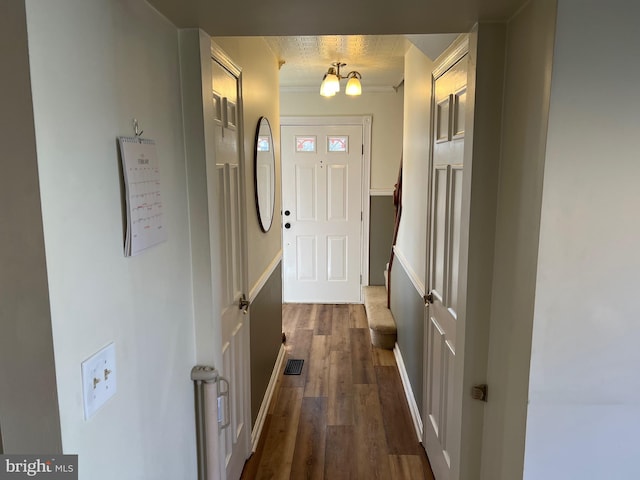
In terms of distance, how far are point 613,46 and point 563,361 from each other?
0.81 meters

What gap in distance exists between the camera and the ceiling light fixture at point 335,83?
342 centimetres

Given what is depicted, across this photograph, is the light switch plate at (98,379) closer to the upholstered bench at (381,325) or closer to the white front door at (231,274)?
the white front door at (231,274)

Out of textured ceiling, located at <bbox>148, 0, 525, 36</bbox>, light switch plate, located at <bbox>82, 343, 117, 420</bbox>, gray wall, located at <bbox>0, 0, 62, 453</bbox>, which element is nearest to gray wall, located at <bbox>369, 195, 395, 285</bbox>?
textured ceiling, located at <bbox>148, 0, 525, 36</bbox>

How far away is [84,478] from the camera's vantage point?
0.94 metres

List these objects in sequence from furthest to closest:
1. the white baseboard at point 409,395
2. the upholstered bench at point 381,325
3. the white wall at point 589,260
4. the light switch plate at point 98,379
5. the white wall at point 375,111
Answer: the white wall at point 375,111 → the upholstered bench at point 381,325 → the white baseboard at point 409,395 → the white wall at point 589,260 → the light switch plate at point 98,379

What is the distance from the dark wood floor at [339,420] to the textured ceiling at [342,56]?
2361 millimetres

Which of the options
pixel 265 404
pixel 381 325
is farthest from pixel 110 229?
pixel 381 325

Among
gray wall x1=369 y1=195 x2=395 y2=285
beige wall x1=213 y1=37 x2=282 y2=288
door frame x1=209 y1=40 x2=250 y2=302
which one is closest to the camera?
door frame x1=209 y1=40 x2=250 y2=302

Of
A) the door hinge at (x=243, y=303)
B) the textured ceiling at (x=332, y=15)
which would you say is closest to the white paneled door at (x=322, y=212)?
the door hinge at (x=243, y=303)

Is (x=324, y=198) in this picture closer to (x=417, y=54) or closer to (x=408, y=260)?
(x=408, y=260)

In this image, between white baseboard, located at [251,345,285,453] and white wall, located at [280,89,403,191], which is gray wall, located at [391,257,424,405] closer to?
white baseboard, located at [251,345,285,453]

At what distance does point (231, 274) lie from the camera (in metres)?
2.05

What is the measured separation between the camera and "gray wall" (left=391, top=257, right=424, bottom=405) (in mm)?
2715

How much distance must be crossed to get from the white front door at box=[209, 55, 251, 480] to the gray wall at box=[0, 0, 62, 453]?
849mm
